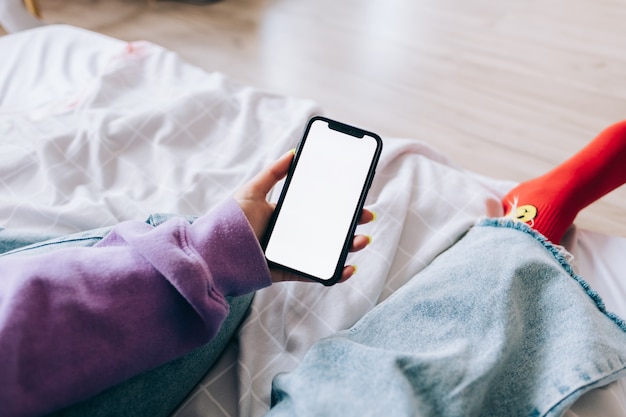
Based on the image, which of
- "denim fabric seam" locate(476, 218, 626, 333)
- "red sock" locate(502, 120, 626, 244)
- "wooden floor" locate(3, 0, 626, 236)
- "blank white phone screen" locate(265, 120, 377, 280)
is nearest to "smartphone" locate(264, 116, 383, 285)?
"blank white phone screen" locate(265, 120, 377, 280)

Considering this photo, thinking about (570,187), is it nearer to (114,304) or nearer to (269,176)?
(269,176)

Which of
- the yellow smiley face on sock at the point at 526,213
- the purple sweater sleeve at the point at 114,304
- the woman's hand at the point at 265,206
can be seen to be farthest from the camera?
the yellow smiley face on sock at the point at 526,213

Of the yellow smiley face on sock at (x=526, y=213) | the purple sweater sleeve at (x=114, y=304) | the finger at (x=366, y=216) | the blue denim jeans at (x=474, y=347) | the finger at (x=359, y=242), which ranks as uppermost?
the purple sweater sleeve at (x=114, y=304)

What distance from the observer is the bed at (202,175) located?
570 mm

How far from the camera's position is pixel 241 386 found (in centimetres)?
52

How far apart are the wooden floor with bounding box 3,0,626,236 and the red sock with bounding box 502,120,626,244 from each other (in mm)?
133

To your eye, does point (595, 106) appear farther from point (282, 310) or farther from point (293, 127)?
point (282, 310)

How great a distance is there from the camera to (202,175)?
712mm

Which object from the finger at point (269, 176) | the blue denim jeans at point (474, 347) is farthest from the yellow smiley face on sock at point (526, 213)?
the finger at point (269, 176)

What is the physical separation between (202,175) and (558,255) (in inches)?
19.5

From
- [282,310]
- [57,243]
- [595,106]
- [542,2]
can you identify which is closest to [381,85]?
[595,106]

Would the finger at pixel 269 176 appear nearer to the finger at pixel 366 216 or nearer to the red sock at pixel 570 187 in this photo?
the finger at pixel 366 216

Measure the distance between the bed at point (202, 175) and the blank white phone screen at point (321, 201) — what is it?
0.06 metres

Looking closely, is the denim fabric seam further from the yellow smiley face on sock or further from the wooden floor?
the wooden floor
